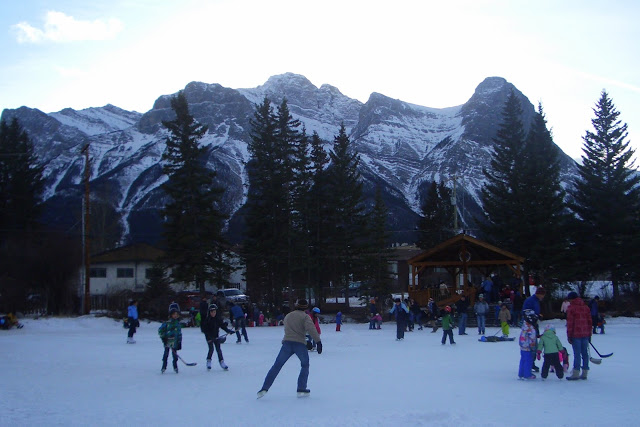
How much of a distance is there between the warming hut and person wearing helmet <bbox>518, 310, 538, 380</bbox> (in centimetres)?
2070

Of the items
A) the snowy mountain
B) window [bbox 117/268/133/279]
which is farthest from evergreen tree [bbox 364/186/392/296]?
the snowy mountain

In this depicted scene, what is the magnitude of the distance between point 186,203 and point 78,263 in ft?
25.1

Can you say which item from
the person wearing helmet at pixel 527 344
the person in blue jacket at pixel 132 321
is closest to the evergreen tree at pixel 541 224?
the person in blue jacket at pixel 132 321

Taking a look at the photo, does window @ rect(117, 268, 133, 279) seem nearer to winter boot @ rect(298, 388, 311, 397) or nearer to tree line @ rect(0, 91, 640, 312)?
tree line @ rect(0, 91, 640, 312)

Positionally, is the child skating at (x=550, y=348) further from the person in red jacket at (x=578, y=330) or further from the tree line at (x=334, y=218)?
the tree line at (x=334, y=218)

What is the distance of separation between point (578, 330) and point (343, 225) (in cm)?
3422

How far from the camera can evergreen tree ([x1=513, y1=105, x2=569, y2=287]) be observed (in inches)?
1527

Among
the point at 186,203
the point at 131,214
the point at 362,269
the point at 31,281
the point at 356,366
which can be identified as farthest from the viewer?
the point at 131,214

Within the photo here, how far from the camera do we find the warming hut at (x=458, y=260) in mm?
32281

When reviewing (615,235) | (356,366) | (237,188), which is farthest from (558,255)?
(237,188)

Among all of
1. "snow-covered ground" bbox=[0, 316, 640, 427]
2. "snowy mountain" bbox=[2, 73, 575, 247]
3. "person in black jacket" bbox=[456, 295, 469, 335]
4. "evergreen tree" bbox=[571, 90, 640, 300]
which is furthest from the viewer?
"snowy mountain" bbox=[2, 73, 575, 247]

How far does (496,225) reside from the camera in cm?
4178

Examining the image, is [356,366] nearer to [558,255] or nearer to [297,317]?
[297,317]

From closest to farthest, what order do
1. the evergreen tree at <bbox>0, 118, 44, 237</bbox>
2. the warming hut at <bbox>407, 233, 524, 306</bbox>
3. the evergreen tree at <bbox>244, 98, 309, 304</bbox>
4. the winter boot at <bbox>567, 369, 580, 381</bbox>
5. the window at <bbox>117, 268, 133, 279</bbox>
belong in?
the winter boot at <bbox>567, 369, 580, 381</bbox>, the warming hut at <bbox>407, 233, 524, 306</bbox>, the evergreen tree at <bbox>244, 98, 309, 304</bbox>, the evergreen tree at <bbox>0, 118, 44, 237</bbox>, the window at <bbox>117, 268, 133, 279</bbox>
